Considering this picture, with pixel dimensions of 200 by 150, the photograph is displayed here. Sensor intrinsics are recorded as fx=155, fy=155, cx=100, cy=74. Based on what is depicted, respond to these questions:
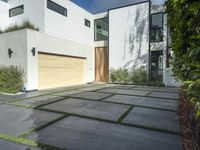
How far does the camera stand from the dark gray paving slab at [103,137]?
2926mm

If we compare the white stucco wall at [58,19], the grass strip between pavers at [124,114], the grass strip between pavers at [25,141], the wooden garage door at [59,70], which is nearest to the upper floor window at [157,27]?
the white stucco wall at [58,19]

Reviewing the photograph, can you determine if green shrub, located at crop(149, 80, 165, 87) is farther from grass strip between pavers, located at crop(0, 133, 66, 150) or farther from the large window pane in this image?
grass strip between pavers, located at crop(0, 133, 66, 150)

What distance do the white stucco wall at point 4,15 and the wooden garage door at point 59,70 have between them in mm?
4990

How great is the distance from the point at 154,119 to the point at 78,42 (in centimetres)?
1068

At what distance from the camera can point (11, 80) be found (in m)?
8.75

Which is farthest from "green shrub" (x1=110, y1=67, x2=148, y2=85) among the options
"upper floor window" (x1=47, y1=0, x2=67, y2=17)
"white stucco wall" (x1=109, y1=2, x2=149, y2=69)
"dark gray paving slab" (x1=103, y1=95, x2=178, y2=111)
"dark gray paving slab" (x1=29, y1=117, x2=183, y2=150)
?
"dark gray paving slab" (x1=29, y1=117, x2=183, y2=150)

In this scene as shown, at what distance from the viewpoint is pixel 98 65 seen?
15.3 meters

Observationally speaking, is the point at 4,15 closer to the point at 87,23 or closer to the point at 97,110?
the point at 87,23

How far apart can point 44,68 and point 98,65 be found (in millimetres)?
6261

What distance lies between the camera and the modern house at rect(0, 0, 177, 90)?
9531 millimetres

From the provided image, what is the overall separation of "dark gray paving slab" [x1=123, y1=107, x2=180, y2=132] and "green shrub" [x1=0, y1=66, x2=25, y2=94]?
6.81 metres

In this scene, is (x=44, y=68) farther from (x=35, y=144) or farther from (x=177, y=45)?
(x=177, y=45)

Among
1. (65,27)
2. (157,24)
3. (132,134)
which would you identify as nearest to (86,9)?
(65,27)

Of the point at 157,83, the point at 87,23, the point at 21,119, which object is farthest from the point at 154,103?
the point at 87,23
